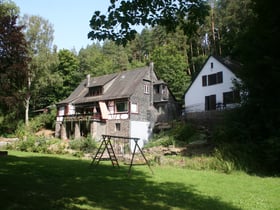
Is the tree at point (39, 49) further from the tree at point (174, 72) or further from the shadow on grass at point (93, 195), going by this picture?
the shadow on grass at point (93, 195)

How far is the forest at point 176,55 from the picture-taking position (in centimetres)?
578

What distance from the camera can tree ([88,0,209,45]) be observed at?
18.3 feet

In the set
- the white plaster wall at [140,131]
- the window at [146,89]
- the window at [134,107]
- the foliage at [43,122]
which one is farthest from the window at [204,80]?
the foliage at [43,122]

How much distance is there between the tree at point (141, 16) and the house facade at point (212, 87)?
78.4ft

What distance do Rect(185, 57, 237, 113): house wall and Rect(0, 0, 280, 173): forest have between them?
3485 millimetres

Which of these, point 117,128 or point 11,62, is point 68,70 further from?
point 11,62

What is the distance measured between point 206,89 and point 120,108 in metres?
9.79

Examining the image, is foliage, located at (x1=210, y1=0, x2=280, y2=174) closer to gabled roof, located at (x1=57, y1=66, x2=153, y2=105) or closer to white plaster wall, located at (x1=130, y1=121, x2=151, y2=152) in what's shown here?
white plaster wall, located at (x1=130, y1=121, x2=151, y2=152)

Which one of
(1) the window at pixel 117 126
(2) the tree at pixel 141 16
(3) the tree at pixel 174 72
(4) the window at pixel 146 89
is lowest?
(1) the window at pixel 117 126

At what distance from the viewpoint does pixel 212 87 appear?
3131 cm

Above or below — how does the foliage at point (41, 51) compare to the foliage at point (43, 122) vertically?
above

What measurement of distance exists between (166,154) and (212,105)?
40.1 feet

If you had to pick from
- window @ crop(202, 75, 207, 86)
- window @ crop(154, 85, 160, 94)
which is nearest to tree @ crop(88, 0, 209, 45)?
window @ crop(202, 75, 207, 86)

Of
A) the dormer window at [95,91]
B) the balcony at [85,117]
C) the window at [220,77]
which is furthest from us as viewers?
the dormer window at [95,91]
